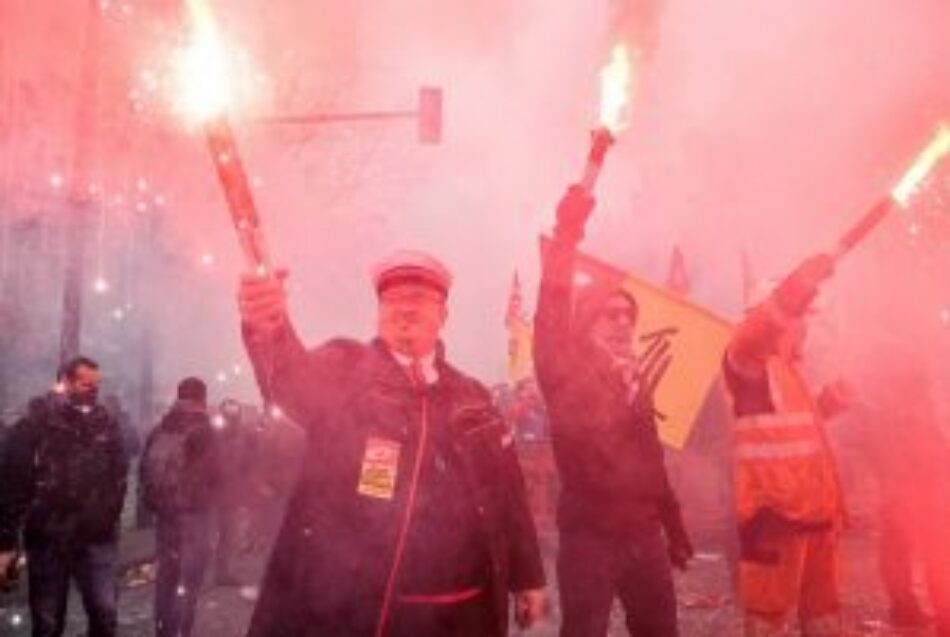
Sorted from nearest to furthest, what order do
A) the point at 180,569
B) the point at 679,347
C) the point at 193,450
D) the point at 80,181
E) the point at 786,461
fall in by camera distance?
the point at 786,461 → the point at 180,569 → the point at 193,450 → the point at 679,347 → the point at 80,181

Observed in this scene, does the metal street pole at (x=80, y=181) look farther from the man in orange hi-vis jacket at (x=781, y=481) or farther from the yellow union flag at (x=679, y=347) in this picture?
the man in orange hi-vis jacket at (x=781, y=481)

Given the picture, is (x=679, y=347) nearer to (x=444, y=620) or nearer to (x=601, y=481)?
(x=601, y=481)

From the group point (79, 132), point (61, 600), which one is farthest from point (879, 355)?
point (79, 132)

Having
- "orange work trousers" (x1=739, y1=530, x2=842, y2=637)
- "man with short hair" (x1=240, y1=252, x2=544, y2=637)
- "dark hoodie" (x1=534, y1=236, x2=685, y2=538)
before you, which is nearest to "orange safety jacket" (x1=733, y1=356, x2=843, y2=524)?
"orange work trousers" (x1=739, y1=530, x2=842, y2=637)

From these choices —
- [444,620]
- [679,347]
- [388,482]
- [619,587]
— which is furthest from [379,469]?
[679,347]

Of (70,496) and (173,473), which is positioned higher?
(173,473)

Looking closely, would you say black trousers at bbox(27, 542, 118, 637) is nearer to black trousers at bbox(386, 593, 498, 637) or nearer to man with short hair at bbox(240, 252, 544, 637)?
man with short hair at bbox(240, 252, 544, 637)

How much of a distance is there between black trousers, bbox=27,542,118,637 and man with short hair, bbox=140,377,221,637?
13.3 inches

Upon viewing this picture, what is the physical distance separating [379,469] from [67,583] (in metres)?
4.42

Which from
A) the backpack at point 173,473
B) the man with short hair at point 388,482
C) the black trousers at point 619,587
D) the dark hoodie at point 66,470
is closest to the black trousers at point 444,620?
the man with short hair at point 388,482

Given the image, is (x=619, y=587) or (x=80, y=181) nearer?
(x=619, y=587)

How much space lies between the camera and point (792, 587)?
4.49 m

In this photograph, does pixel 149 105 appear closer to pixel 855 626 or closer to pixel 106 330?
pixel 106 330

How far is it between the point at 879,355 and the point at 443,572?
18.9 ft
